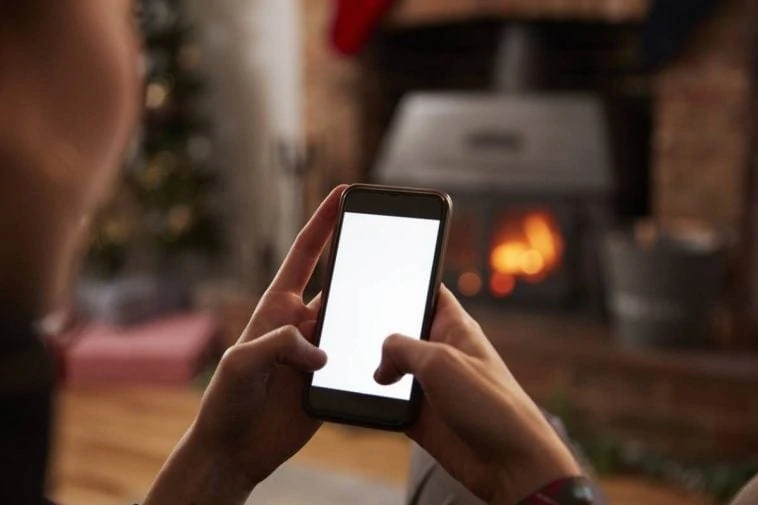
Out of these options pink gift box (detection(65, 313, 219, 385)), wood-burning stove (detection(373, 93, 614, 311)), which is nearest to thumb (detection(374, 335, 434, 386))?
wood-burning stove (detection(373, 93, 614, 311))

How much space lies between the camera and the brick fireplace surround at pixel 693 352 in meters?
2.27

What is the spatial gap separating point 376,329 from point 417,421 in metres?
0.07

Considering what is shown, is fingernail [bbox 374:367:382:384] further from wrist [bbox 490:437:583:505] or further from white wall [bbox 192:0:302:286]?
white wall [bbox 192:0:302:286]

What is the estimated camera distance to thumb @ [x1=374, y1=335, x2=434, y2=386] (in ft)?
1.90

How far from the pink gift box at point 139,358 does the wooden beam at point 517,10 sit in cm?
121

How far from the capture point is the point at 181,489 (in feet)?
2.15

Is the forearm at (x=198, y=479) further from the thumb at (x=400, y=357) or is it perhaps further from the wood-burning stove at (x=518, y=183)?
the wood-burning stove at (x=518, y=183)

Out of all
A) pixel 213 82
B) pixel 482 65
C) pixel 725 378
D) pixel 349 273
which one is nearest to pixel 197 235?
pixel 213 82

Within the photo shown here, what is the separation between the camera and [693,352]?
2.31 m

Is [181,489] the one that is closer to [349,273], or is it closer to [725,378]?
[349,273]

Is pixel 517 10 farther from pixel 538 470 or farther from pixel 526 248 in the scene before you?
pixel 538 470

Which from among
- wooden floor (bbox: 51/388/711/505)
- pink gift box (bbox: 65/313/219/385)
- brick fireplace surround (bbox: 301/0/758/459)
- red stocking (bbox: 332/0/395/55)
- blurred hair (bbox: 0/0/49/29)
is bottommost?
wooden floor (bbox: 51/388/711/505)

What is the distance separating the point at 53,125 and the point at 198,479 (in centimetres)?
44

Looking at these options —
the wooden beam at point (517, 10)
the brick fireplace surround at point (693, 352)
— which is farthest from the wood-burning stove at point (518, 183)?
the wooden beam at point (517, 10)
